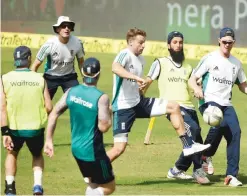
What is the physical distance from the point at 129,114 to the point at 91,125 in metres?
3.34

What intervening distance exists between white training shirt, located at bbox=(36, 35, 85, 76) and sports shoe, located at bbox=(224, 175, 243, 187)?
5.18 metres

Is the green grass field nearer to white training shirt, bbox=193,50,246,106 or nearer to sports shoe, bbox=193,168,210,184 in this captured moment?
sports shoe, bbox=193,168,210,184

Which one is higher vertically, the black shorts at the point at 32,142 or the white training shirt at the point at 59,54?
the white training shirt at the point at 59,54

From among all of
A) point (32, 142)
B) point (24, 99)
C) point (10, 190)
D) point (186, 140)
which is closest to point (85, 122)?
point (24, 99)

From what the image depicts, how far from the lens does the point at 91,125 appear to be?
36.8 feet

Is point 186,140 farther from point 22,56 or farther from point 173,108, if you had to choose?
point 22,56

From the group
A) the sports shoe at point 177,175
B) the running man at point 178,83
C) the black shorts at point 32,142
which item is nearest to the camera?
the black shorts at point 32,142

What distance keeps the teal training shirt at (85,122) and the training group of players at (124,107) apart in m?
0.01

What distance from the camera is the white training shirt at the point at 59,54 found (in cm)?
1825

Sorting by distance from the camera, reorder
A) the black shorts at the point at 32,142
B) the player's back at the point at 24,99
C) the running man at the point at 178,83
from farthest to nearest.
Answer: the running man at the point at 178,83, the black shorts at the point at 32,142, the player's back at the point at 24,99

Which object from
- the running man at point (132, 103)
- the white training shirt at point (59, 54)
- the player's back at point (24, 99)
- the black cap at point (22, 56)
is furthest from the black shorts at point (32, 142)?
the white training shirt at point (59, 54)

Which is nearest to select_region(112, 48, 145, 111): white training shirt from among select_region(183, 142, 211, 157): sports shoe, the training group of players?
the training group of players

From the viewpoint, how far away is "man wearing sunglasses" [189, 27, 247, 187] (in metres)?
14.5

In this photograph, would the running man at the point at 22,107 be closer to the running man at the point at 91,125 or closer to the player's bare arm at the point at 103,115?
A: the running man at the point at 91,125
